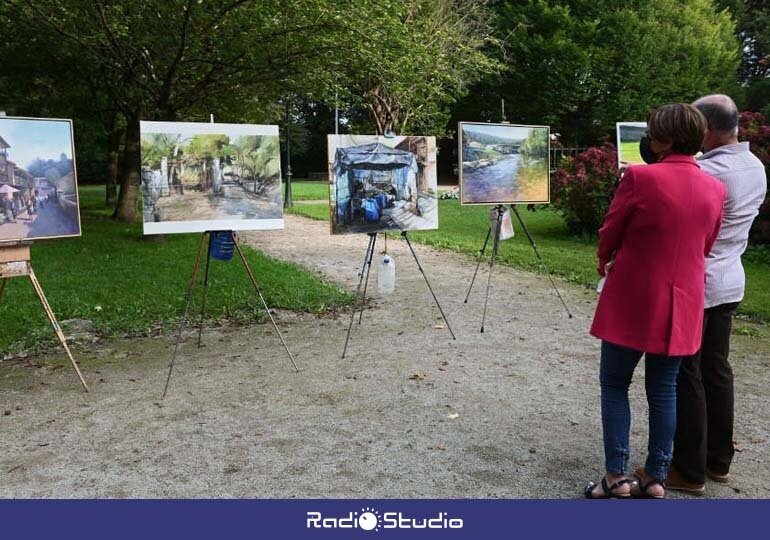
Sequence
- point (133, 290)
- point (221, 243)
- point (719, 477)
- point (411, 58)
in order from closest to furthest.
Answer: point (719, 477)
point (221, 243)
point (133, 290)
point (411, 58)

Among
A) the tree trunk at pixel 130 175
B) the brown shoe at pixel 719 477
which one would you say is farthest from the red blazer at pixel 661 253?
the tree trunk at pixel 130 175

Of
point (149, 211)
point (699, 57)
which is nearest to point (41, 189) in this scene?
point (149, 211)

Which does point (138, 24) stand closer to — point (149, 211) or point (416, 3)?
point (149, 211)

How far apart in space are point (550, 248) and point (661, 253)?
9053 mm

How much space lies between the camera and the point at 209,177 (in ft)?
17.1

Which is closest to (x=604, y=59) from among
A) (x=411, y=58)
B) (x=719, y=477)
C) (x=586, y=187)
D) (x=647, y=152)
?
(x=586, y=187)

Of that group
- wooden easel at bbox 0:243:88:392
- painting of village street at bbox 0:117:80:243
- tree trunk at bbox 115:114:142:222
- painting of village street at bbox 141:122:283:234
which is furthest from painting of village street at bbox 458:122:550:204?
tree trunk at bbox 115:114:142:222

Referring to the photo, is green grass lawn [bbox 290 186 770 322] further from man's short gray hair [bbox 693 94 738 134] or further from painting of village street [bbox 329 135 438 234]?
man's short gray hair [bbox 693 94 738 134]

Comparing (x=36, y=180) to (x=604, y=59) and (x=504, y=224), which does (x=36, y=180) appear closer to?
(x=504, y=224)

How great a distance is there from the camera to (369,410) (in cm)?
431

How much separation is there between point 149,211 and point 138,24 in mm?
6236

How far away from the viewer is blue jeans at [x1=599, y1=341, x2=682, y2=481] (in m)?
2.89

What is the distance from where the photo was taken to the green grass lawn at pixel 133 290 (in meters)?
6.41

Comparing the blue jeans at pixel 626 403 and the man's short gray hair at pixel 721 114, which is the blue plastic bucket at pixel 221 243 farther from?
the man's short gray hair at pixel 721 114
